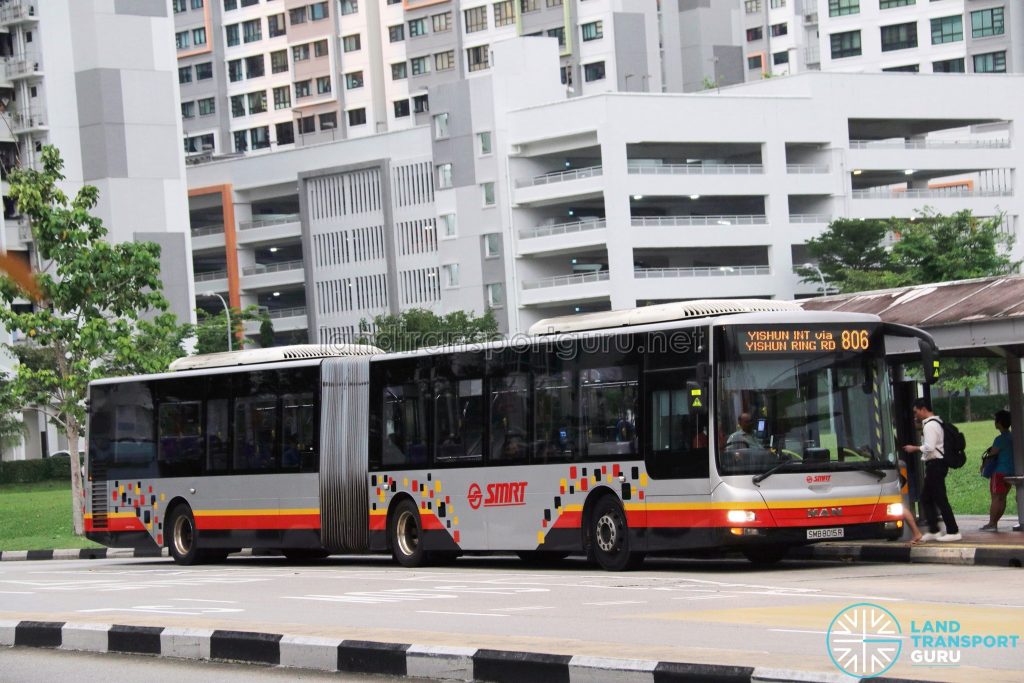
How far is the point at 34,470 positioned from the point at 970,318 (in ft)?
232

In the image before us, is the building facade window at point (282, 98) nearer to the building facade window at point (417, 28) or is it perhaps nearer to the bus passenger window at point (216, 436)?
the building facade window at point (417, 28)

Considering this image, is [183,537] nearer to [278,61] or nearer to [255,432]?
[255,432]

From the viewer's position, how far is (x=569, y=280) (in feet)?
296

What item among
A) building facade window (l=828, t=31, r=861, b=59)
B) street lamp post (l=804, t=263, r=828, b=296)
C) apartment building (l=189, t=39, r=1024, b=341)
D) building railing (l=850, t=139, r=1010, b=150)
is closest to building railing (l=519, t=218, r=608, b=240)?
apartment building (l=189, t=39, r=1024, b=341)

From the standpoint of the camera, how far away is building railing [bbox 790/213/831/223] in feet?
298

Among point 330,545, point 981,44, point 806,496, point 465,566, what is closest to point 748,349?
point 806,496

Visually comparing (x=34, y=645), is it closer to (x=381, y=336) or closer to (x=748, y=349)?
(x=748, y=349)

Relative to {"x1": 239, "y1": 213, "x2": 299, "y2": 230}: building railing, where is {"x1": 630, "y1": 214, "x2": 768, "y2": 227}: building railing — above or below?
below

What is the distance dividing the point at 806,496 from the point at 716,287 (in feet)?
230

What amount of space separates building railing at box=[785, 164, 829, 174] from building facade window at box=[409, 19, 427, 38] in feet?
122

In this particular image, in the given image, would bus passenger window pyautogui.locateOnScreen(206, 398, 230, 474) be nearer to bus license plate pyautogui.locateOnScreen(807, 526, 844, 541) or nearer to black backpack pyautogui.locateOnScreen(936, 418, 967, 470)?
bus license plate pyautogui.locateOnScreen(807, 526, 844, 541)

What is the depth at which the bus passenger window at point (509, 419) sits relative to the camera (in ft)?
71.1

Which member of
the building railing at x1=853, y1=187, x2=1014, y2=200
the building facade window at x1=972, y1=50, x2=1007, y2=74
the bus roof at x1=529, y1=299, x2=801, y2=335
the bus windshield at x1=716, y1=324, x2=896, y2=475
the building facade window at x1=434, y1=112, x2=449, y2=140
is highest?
the building facade window at x1=972, y1=50, x2=1007, y2=74

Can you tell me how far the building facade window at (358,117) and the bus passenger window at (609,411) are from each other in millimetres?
102175
